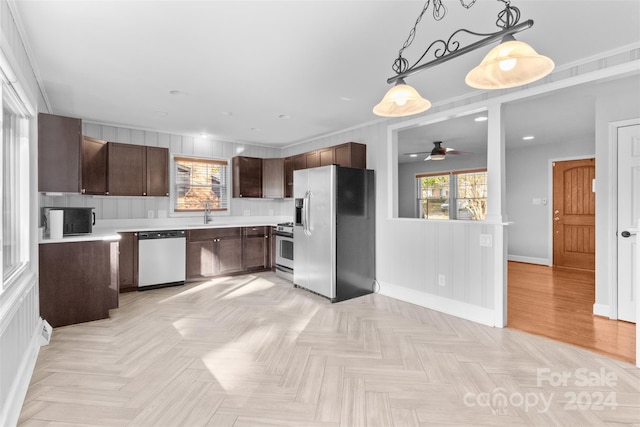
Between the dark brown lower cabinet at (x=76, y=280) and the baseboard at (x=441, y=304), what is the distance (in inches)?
133

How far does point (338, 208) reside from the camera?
4.20m

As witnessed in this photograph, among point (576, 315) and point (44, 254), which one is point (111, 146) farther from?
point (576, 315)

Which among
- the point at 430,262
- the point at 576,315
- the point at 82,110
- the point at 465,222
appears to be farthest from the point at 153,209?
the point at 576,315

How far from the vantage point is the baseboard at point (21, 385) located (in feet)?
5.84

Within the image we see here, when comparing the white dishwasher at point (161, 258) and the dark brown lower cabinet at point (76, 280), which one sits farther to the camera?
the white dishwasher at point (161, 258)

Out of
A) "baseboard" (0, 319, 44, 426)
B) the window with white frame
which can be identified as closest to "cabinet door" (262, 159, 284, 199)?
the window with white frame

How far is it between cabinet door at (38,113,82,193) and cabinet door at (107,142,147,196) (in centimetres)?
150

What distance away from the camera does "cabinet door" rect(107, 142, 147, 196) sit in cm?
466

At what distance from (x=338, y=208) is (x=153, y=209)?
3127 mm

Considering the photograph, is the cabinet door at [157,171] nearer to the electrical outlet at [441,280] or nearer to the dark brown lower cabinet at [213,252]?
the dark brown lower cabinet at [213,252]

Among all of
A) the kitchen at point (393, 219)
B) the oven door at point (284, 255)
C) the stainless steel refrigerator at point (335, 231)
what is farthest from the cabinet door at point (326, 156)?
the oven door at point (284, 255)

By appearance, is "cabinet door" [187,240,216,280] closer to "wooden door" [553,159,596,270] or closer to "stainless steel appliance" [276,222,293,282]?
"stainless steel appliance" [276,222,293,282]

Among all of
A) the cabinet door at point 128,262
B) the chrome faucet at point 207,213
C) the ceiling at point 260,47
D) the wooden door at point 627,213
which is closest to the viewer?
the ceiling at point 260,47

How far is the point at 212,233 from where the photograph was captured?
520 centimetres
